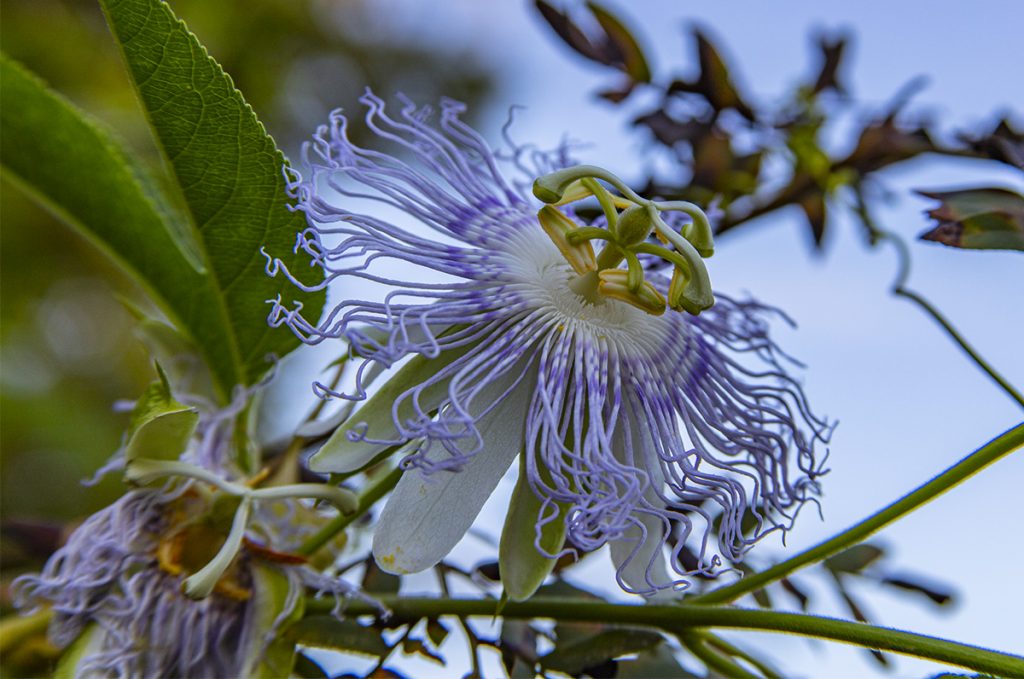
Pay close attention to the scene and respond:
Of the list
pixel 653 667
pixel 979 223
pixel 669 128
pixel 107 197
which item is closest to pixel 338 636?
pixel 653 667

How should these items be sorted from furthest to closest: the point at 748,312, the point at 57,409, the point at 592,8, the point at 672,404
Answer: the point at 57,409, the point at 592,8, the point at 748,312, the point at 672,404

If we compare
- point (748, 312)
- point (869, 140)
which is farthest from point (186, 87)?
point (869, 140)

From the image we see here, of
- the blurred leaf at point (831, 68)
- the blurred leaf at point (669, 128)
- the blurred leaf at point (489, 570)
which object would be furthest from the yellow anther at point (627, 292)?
the blurred leaf at point (831, 68)

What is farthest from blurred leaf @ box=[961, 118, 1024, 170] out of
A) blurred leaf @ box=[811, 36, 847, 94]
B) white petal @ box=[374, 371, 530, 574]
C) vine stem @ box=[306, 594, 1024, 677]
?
white petal @ box=[374, 371, 530, 574]

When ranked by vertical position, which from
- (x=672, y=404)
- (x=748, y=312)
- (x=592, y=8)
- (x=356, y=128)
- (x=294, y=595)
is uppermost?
(x=356, y=128)

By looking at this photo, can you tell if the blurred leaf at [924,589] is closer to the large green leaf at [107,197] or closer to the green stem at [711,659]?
the green stem at [711,659]

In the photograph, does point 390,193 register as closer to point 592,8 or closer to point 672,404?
point 672,404
